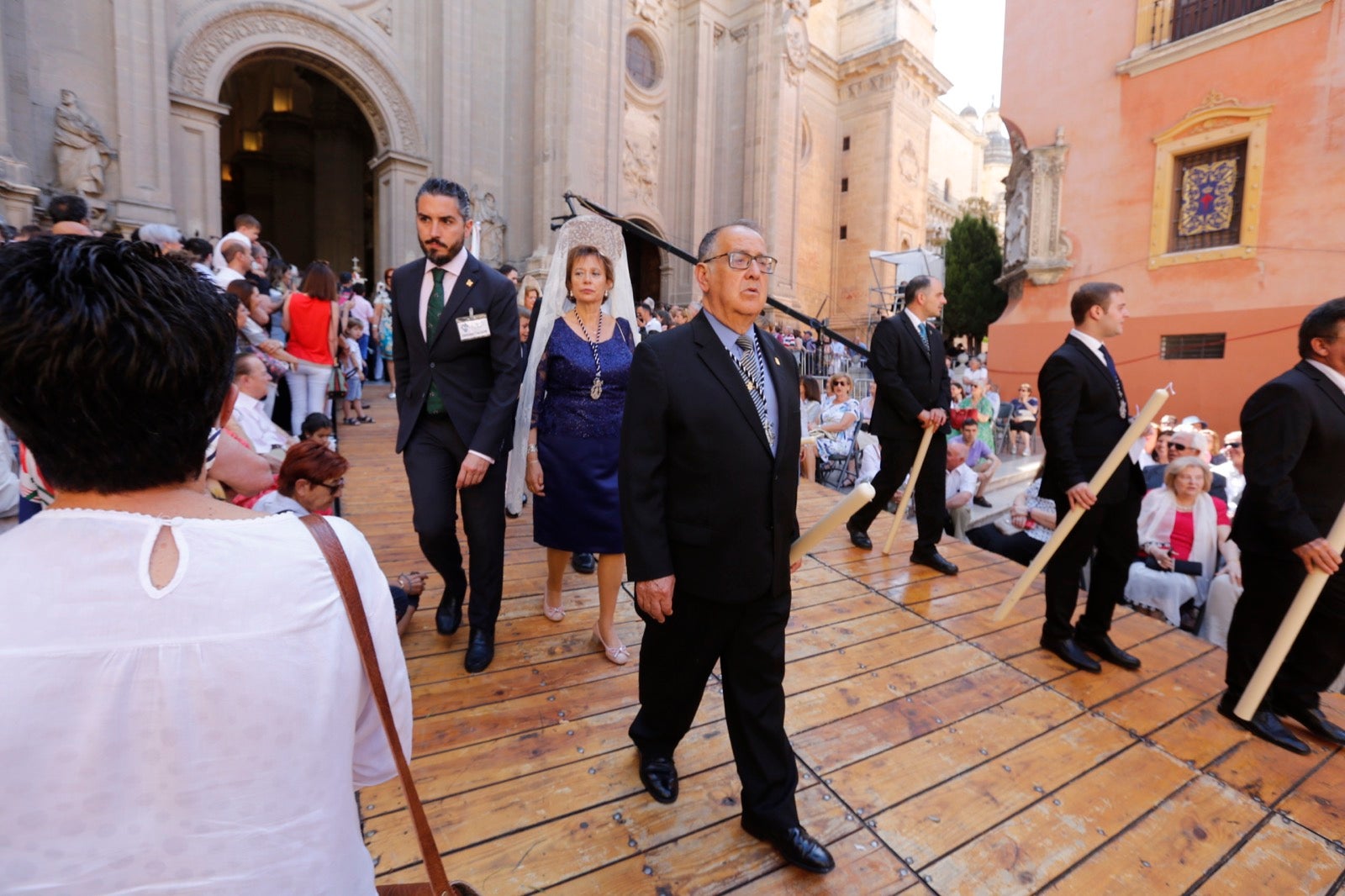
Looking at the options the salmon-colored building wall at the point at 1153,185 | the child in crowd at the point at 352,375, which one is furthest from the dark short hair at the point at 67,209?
the salmon-colored building wall at the point at 1153,185

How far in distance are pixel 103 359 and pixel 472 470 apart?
2.10m

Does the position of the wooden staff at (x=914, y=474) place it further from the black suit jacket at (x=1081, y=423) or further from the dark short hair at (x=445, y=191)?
the dark short hair at (x=445, y=191)

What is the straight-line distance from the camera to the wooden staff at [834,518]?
1722 millimetres

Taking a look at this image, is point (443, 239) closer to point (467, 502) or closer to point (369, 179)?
point (467, 502)

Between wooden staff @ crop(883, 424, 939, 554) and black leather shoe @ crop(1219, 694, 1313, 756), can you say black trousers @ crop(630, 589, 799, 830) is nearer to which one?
black leather shoe @ crop(1219, 694, 1313, 756)

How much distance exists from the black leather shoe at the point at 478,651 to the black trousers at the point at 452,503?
0.03 meters

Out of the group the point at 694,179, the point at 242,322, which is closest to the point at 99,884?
the point at 242,322

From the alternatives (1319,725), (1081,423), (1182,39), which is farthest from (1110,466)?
(1182,39)

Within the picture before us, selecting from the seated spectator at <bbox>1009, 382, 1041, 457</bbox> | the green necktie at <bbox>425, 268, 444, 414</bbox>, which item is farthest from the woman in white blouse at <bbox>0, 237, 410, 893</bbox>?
the seated spectator at <bbox>1009, 382, 1041, 457</bbox>

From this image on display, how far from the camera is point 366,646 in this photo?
94cm

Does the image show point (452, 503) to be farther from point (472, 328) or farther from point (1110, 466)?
point (1110, 466)

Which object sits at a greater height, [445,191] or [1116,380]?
[445,191]

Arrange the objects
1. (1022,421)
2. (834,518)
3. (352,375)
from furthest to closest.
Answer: (1022,421)
(352,375)
(834,518)

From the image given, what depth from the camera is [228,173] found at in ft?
65.7
